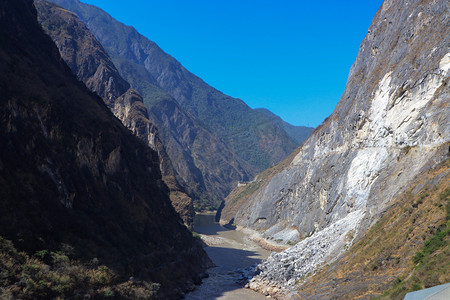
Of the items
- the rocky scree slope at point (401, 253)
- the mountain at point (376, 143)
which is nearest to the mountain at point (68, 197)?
the mountain at point (376, 143)

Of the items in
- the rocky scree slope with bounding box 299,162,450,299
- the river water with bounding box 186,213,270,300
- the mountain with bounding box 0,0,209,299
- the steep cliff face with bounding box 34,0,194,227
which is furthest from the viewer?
the steep cliff face with bounding box 34,0,194,227

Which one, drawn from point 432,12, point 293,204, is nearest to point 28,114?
point 432,12

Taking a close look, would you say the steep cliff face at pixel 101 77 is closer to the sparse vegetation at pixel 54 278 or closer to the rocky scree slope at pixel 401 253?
the sparse vegetation at pixel 54 278

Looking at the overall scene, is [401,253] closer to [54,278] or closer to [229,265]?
[54,278]

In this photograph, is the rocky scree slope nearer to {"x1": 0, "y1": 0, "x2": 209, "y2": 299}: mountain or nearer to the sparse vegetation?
{"x1": 0, "y1": 0, "x2": 209, "y2": 299}: mountain

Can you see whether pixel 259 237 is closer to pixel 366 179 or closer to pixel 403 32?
pixel 366 179

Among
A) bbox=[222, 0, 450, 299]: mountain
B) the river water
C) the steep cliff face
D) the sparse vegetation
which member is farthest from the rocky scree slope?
the steep cliff face
